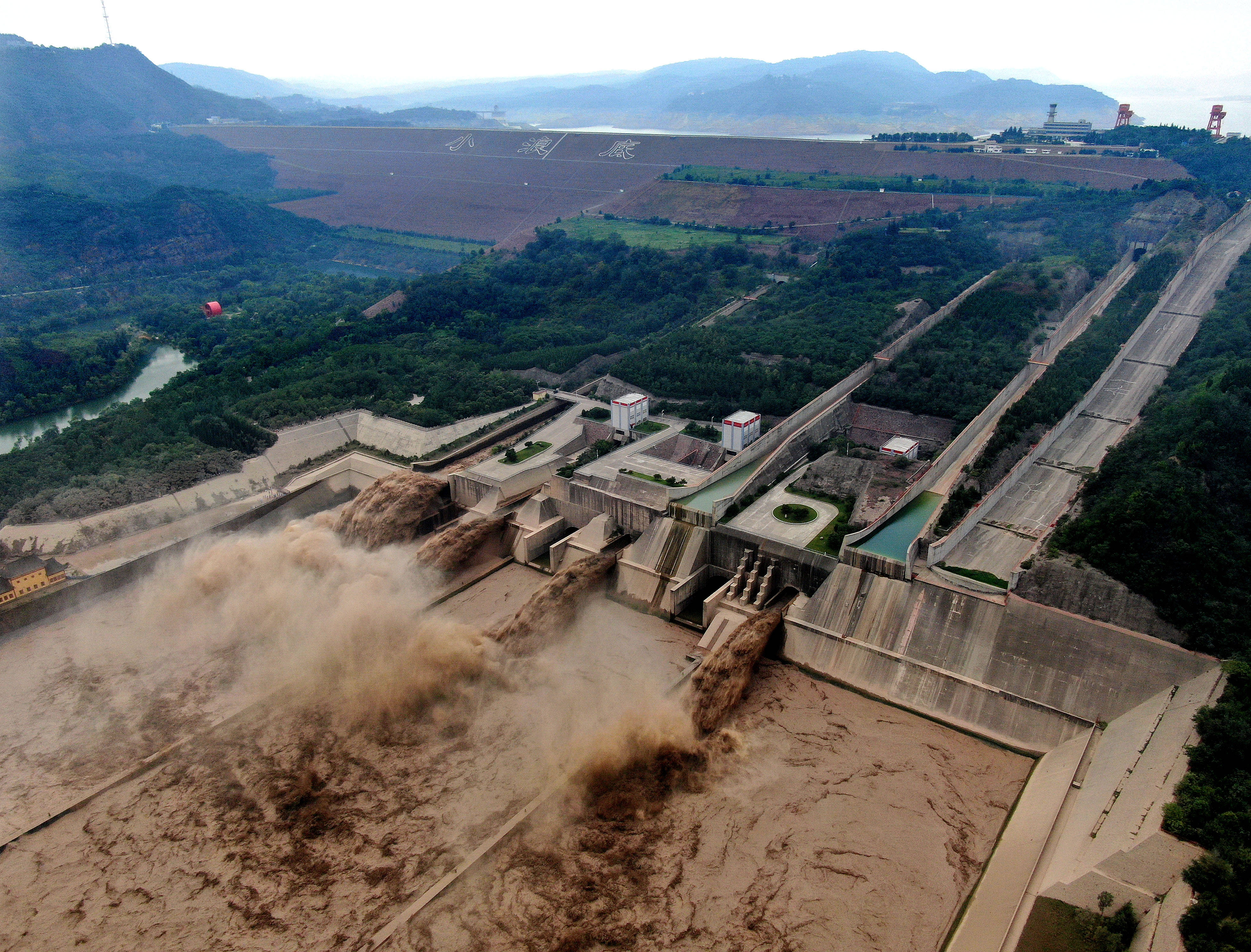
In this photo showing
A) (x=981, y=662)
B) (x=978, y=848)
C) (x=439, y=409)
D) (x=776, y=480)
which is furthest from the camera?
(x=439, y=409)

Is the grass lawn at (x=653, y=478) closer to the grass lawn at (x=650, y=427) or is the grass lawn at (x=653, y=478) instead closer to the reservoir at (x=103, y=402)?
the grass lawn at (x=650, y=427)

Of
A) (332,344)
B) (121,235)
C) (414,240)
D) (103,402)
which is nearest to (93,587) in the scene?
(332,344)

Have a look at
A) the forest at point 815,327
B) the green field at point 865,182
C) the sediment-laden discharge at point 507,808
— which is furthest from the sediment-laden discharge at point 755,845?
the green field at point 865,182

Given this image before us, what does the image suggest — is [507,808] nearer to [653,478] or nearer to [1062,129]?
[653,478]

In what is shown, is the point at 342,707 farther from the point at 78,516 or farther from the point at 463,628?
the point at 78,516

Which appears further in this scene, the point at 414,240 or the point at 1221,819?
the point at 414,240

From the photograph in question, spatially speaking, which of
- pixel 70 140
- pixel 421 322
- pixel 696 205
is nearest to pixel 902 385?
pixel 421 322
